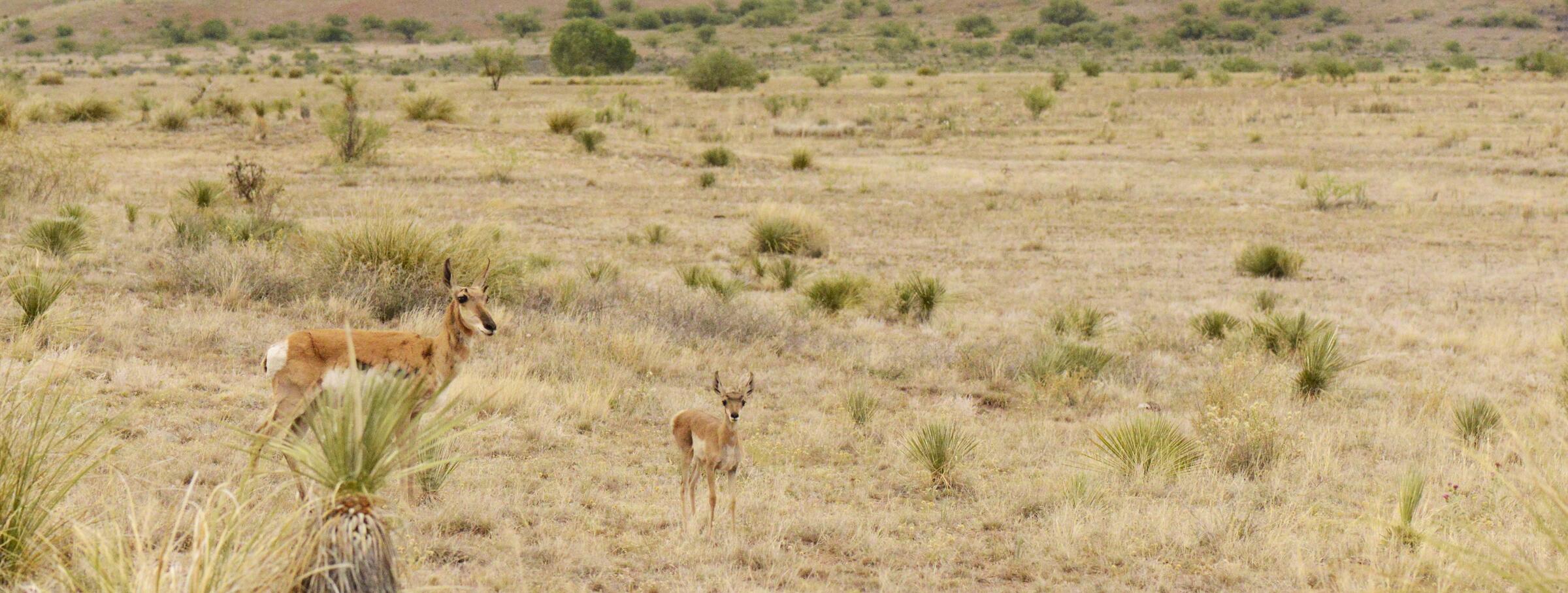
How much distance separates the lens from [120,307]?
892cm

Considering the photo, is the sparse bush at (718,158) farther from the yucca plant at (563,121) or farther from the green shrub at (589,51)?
the green shrub at (589,51)

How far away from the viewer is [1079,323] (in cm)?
1163

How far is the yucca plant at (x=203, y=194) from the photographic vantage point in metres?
15.5

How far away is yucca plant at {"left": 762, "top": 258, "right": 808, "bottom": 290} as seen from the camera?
13.8 m

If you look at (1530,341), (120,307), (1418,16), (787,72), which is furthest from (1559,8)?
(120,307)

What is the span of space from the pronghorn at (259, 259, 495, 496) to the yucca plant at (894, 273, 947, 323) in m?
7.18

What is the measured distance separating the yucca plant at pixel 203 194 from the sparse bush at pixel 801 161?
12.1 metres

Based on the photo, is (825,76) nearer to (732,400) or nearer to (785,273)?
(785,273)

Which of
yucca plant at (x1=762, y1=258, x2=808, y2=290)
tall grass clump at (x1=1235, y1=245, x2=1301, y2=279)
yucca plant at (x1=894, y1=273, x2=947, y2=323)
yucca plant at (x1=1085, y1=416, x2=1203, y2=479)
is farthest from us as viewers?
tall grass clump at (x1=1235, y1=245, x2=1301, y2=279)

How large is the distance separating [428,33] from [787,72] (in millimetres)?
43300

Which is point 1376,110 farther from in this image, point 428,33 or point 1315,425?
point 428,33

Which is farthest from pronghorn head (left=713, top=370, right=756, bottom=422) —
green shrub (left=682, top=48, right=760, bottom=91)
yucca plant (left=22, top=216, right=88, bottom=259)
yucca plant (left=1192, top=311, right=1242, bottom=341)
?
green shrub (left=682, top=48, right=760, bottom=91)

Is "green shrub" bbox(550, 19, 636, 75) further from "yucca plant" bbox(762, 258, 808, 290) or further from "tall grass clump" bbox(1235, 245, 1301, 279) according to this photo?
"tall grass clump" bbox(1235, 245, 1301, 279)

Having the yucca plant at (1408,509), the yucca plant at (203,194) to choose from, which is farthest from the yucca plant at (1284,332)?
the yucca plant at (203,194)
